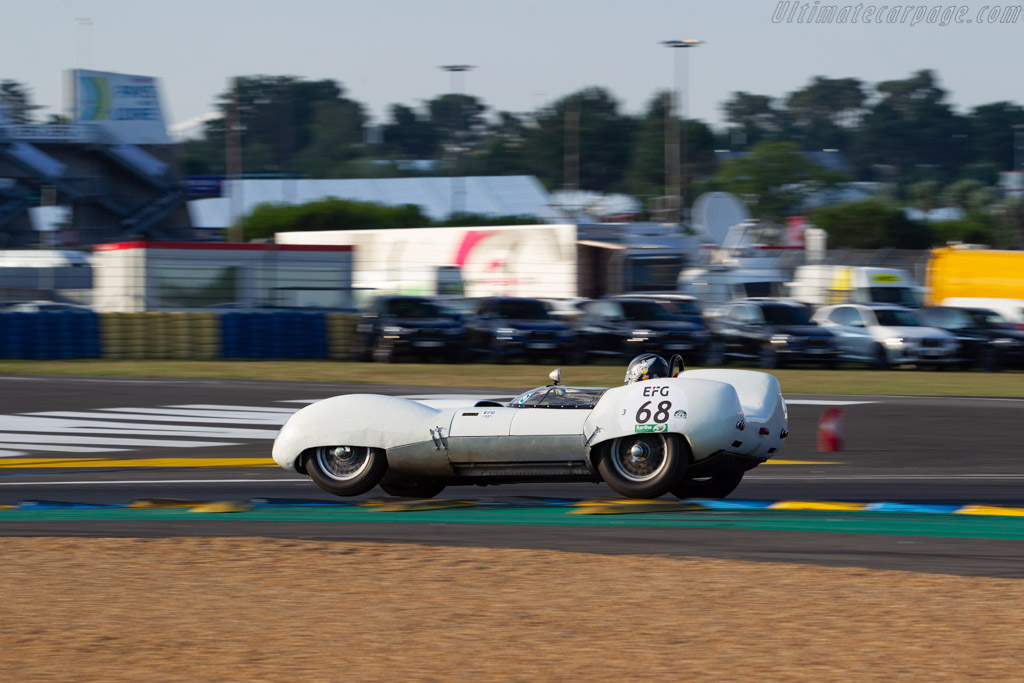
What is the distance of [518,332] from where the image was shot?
27.5 metres

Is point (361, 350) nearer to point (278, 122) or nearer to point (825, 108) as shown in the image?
point (278, 122)

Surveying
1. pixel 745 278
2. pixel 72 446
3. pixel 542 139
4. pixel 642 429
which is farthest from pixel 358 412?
pixel 542 139

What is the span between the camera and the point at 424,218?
7125 cm

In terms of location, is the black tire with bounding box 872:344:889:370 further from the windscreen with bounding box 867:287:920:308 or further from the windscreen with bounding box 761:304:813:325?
the windscreen with bounding box 867:287:920:308

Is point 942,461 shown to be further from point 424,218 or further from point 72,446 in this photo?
point 424,218

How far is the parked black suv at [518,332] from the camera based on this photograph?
27375 millimetres

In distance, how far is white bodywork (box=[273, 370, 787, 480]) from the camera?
29.0ft

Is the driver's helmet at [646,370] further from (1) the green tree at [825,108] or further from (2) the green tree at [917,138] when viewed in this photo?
(1) the green tree at [825,108]

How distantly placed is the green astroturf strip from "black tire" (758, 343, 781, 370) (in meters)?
17.7

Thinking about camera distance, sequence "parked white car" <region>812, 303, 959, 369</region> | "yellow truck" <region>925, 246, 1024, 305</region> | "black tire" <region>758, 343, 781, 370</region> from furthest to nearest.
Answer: "yellow truck" <region>925, 246, 1024, 305</region>, "black tire" <region>758, 343, 781, 370</region>, "parked white car" <region>812, 303, 959, 369</region>

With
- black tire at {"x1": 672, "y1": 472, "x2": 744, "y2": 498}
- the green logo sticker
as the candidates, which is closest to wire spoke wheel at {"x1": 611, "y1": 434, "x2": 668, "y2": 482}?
the green logo sticker

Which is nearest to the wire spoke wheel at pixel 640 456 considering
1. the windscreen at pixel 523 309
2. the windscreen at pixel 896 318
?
the windscreen at pixel 896 318

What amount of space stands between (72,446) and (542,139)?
121m

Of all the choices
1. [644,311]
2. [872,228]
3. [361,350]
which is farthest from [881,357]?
[872,228]
